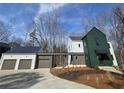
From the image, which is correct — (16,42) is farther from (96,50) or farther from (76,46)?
(96,50)

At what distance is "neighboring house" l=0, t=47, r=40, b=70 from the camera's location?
25188mm

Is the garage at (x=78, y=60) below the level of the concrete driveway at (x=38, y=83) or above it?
above

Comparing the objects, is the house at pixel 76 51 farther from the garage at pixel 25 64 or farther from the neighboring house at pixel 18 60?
the garage at pixel 25 64

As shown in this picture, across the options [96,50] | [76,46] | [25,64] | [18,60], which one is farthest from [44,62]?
[96,50]

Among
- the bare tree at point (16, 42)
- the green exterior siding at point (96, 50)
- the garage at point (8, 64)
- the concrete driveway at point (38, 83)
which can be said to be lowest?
the concrete driveway at point (38, 83)

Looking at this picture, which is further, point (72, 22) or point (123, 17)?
point (72, 22)

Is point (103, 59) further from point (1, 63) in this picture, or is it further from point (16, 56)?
point (1, 63)

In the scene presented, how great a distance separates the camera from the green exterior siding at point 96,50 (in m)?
24.1

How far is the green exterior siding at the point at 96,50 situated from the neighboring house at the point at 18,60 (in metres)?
8.84

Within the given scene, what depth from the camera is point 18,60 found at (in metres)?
25.6

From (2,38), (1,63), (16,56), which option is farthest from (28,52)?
(2,38)

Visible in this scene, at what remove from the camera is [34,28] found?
39.2m

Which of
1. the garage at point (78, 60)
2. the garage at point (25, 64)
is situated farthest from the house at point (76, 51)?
the garage at point (25, 64)
